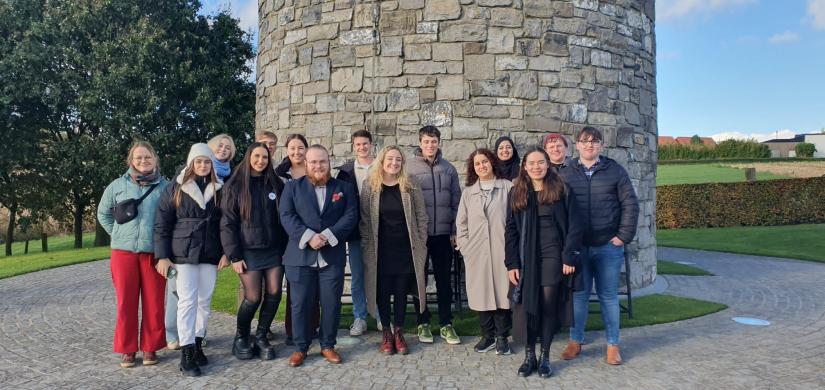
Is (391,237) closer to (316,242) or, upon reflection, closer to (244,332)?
(316,242)

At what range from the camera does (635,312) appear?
6.09m

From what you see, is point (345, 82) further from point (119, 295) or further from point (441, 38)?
point (119, 295)

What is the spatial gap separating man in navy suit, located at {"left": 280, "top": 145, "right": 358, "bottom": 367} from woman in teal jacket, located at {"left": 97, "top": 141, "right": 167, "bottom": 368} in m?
1.07

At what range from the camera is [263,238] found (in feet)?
14.0

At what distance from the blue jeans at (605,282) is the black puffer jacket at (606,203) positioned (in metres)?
0.10

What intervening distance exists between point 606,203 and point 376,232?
1.92 meters

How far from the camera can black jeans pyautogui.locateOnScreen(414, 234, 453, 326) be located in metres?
4.96

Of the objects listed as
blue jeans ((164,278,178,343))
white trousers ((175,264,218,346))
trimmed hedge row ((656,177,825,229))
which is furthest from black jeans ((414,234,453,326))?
trimmed hedge row ((656,177,825,229))

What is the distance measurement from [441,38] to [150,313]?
4.24m

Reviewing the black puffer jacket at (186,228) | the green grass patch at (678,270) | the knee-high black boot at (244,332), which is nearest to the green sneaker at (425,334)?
the knee-high black boot at (244,332)

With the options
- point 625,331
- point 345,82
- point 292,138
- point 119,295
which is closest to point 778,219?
point 625,331

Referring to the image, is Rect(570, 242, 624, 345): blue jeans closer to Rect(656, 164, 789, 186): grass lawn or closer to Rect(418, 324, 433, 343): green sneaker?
Rect(418, 324, 433, 343): green sneaker

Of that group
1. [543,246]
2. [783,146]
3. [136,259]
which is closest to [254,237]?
[136,259]

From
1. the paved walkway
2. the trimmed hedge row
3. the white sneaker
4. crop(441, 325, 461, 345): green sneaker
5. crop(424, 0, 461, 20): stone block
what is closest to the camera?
the paved walkway
